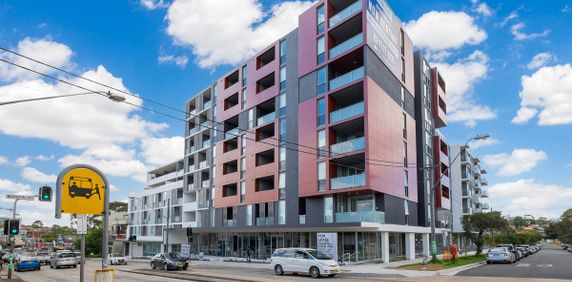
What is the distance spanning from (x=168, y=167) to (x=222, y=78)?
→ 95.4 ft

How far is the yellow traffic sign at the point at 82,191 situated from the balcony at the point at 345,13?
32.9 meters

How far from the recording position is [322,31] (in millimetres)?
41000

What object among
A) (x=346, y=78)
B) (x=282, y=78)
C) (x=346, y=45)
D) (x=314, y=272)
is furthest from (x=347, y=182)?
(x=282, y=78)

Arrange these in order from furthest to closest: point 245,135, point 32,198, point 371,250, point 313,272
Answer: point 245,135 → point 371,250 → point 313,272 → point 32,198

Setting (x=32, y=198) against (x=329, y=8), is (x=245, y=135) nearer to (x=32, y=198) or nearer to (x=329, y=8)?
(x=329, y=8)

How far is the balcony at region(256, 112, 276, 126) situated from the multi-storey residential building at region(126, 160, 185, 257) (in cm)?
2164

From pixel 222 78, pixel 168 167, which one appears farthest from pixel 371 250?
pixel 168 167

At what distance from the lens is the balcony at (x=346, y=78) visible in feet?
122

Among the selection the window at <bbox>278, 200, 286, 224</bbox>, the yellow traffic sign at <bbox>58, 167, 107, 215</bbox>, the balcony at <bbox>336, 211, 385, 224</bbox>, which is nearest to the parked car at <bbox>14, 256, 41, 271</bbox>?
the window at <bbox>278, 200, 286, 224</bbox>

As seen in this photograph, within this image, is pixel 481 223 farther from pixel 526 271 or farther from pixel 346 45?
pixel 346 45

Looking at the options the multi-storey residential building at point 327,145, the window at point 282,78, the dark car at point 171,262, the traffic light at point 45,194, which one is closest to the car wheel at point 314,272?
the multi-storey residential building at point 327,145

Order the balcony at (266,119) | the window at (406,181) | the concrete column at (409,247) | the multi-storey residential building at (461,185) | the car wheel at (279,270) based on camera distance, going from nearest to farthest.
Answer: the car wheel at (279,270), the concrete column at (409,247), the window at (406,181), the balcony at (266,119), the multi-storey residential building at (461,185)

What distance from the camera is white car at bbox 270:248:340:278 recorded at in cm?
2511

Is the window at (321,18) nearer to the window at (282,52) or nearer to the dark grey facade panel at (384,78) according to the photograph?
the dark grey facade panel at (384,78)
